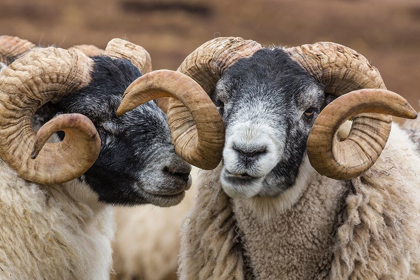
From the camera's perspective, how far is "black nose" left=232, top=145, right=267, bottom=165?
361cm

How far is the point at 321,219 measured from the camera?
4133 mm

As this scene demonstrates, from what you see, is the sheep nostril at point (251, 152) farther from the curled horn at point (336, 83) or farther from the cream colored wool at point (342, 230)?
the cream colored wool at point (342, 230)

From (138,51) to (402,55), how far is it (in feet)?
67.5

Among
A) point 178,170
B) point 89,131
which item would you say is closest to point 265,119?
point 178,170

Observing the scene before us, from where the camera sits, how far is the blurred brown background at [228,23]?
22.8 metres

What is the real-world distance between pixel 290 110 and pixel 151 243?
4136mm

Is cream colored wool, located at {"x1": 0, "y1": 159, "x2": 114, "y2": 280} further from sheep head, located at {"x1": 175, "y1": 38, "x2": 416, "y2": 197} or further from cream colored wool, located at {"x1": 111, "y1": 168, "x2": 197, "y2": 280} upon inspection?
cream colored wool, located at {"x1": 111, "y1": 168, "x2": 197, "y2": 280}

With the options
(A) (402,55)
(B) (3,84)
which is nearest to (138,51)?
(B) (3,84)

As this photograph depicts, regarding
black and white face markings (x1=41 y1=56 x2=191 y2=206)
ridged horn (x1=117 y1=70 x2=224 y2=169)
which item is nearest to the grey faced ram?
ridged horn (x1=117 y1=70 x2=224 y2=169)

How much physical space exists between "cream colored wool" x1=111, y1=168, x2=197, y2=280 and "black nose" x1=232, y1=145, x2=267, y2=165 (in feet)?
12.9

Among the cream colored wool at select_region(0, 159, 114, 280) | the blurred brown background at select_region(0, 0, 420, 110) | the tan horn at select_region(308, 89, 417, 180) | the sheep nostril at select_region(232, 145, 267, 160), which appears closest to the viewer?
the tan horn at select_region(308, 89, 417, 180)

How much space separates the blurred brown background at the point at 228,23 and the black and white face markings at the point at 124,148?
17190mm

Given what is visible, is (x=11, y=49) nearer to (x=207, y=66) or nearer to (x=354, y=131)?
(x=207, y=66)

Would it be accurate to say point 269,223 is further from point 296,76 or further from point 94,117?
point 94,117
